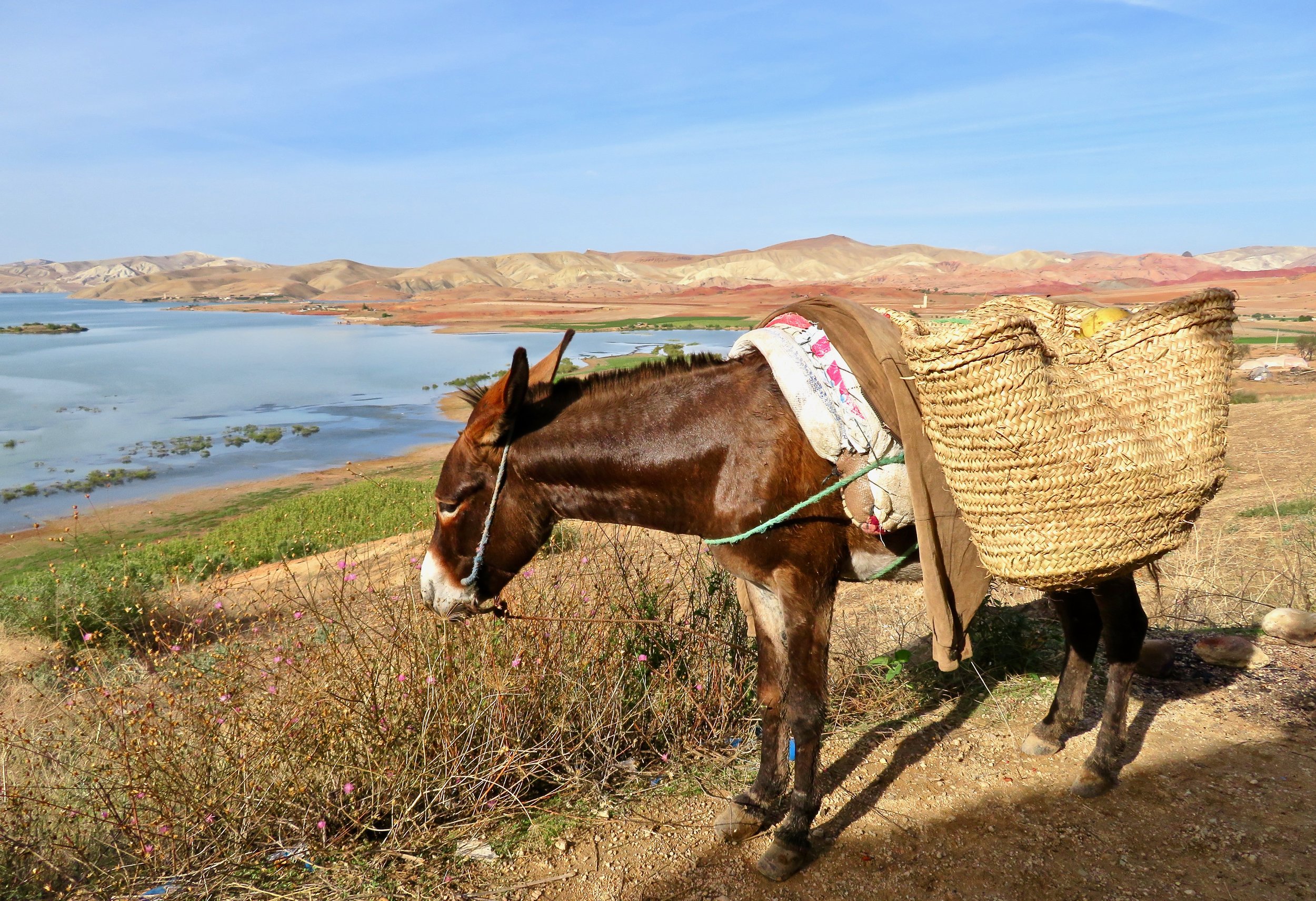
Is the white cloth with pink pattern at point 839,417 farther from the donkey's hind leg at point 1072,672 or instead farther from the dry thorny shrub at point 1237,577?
the dry thorny shrub at point 1237,577

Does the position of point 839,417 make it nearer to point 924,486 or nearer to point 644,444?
point 924,486

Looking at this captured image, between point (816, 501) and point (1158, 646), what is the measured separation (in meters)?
3.00

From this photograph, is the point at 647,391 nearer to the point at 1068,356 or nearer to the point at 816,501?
the point at 816,501

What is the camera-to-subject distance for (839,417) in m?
2.84

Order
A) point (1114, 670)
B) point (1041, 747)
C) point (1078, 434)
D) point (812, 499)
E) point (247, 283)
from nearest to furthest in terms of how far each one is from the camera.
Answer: point (1078, 434)
point (812, 499)
point (1114, 670)
point (1041, 747)
point (247, 283)

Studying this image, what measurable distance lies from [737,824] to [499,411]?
1960 millimetres

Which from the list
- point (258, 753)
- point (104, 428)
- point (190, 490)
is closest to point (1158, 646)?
point (258, 753)

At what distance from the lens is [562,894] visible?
2908mm

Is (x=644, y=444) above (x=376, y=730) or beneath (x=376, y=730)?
above

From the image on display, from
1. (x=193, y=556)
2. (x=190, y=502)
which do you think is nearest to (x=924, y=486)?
(x=193, y=556)

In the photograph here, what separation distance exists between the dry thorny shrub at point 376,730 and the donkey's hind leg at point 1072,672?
4.68ft

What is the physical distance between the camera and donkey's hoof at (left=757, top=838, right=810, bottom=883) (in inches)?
120

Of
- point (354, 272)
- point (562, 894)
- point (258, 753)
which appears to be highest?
point (354, 272)

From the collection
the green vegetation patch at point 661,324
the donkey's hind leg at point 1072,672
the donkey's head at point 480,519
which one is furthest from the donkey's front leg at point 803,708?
the green vegetation patch at point 661,324
